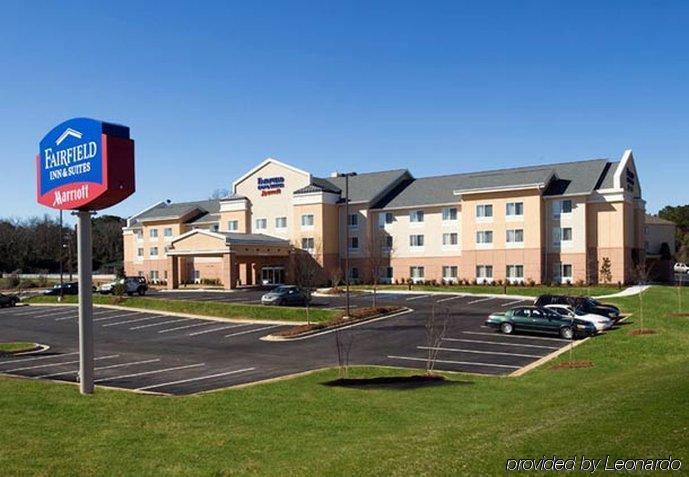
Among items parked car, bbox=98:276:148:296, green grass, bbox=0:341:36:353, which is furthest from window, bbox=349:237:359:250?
green grass, bbox=0:341:36:353

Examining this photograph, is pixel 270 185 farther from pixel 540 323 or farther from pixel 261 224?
pixel 540 323

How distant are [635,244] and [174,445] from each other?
5666 cm

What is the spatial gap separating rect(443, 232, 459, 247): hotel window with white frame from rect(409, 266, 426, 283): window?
3.47m

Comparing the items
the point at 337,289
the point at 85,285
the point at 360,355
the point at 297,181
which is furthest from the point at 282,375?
the point at 297,181

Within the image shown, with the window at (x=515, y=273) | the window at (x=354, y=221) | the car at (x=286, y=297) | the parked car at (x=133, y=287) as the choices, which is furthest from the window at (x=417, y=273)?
the parked car at (x=133, y=287)

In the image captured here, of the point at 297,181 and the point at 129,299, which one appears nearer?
the point at 129,299

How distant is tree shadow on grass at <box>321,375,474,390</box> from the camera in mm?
17328

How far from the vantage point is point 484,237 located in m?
56.7

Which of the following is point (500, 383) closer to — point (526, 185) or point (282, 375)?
point (282, 375)

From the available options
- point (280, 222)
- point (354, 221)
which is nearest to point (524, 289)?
point (354, 221)

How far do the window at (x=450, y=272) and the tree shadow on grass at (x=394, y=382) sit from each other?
40853 millimetres

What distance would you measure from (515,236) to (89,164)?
4576 centimetres

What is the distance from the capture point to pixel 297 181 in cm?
6500

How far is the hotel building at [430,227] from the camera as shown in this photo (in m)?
53.7
